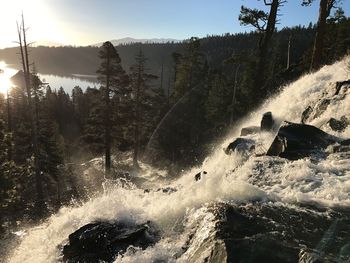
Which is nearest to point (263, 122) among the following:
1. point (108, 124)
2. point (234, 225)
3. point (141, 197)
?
point (141, 197)

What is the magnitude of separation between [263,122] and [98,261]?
10.1 meters

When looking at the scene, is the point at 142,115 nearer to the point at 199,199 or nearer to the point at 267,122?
the point at 267,122

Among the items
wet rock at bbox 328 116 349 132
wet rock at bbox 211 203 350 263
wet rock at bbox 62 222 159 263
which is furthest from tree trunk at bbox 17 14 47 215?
wet rock at bbox 211 203 350 263

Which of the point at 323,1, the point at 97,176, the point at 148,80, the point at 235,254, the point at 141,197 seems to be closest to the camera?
the point at 235,254

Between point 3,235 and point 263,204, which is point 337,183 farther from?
point 3,235

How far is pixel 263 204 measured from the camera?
→ 9664 mm

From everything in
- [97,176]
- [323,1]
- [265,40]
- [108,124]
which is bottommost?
[97,176]

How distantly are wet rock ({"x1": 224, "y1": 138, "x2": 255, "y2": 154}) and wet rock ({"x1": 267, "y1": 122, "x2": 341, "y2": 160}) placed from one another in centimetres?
218

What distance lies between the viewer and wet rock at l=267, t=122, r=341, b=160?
40.5 ft

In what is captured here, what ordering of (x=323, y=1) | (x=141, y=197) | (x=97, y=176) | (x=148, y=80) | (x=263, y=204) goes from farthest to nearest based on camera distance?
(x=148, y=80) < (x=97, y=176) < (x=323, y=1) < (x=141, y=197) < (x=263, y=204)

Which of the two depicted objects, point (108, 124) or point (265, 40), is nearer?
point (265, 40)

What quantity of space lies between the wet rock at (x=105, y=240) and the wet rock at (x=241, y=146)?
6.20 metres

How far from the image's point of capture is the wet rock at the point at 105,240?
10.0 meters

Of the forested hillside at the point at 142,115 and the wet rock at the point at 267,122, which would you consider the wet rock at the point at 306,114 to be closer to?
the wet rock at the point at 267,122
